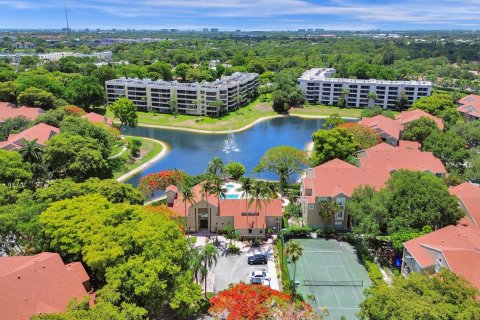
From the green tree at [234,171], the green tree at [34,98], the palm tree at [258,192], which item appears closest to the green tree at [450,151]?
the green tree at [234,171]

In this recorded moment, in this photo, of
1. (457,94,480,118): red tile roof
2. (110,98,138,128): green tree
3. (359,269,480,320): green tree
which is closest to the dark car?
(359,269,480,320): green tree

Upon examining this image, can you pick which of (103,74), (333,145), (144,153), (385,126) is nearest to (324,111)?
(385,126)

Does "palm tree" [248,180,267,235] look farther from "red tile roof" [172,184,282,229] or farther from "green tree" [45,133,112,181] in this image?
"green tree" [45,133,112,181]

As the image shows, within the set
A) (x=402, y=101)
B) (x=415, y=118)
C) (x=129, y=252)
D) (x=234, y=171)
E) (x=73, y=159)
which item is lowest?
(x=234, y=171)

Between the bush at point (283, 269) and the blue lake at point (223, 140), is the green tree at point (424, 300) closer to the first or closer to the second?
the bush at point (283, 269)

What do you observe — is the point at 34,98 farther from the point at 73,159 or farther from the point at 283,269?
the point at 283,269
